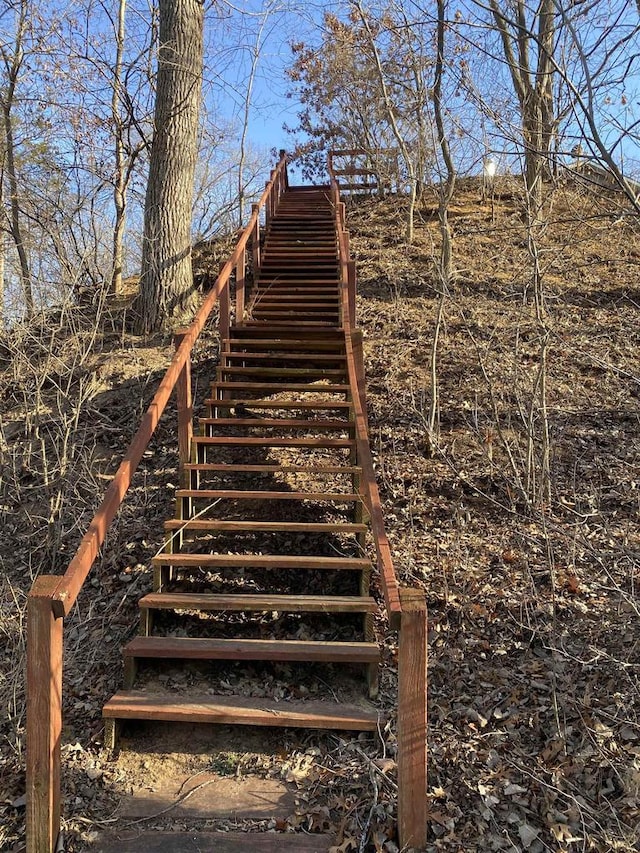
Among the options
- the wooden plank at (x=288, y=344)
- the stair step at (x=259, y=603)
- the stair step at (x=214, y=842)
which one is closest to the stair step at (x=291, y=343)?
the wooden plank at (x=288, y=344)

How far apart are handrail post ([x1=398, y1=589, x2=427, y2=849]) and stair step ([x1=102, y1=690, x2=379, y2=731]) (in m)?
0.56

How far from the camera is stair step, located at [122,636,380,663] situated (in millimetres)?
3576

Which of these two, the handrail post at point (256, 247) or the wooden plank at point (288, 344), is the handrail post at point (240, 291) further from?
the handrail post at point (256, 247)

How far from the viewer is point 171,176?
870 cm

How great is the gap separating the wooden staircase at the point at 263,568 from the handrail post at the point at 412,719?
0.57m

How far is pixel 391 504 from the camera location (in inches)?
223

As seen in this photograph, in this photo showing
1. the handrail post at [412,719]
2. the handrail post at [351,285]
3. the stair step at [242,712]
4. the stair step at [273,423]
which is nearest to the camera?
the handrail post at [412,719]

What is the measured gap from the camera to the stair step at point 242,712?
10.8ft

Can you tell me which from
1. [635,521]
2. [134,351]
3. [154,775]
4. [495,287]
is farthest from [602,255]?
[154,775]

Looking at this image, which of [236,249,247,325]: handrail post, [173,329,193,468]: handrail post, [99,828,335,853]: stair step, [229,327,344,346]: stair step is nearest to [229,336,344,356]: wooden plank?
[229,327,344,346]: stair step

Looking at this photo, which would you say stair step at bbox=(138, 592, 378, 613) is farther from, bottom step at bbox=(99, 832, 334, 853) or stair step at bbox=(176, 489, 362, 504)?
bottom step at bbox=(99, 832, 334, 853)

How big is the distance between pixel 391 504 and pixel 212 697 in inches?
104

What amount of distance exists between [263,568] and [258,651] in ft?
3.51

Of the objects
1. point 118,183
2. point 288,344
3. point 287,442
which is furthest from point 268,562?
point 118,183
